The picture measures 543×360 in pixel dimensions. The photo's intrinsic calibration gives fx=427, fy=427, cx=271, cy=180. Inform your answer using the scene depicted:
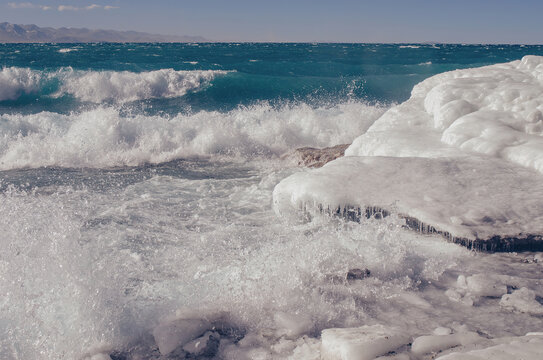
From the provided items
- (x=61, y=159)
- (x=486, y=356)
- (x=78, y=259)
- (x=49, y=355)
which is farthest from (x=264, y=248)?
(x=61, y=159)

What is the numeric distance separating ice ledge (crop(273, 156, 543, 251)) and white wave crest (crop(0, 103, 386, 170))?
478cm

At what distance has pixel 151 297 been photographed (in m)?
2.95

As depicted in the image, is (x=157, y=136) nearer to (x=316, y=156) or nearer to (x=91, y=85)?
(x=316, y=156)

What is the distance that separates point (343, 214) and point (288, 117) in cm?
681

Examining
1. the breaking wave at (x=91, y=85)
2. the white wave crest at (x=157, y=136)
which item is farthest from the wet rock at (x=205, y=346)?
the breaking wave at (x=91, y=85)

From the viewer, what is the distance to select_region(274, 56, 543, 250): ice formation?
11.5 ft

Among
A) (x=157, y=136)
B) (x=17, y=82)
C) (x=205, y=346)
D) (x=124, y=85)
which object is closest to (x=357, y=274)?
(x=205, y=346)

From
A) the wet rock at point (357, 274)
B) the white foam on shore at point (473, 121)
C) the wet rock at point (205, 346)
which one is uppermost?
the white foam on shore at point (473, 121)

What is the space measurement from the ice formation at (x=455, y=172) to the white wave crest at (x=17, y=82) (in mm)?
16940

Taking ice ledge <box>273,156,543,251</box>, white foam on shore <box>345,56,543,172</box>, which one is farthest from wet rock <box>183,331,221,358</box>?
white foam on shore <box>345,56,543,172</box>

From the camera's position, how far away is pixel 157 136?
9.09 metres

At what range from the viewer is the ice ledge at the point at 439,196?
3431 millimetres

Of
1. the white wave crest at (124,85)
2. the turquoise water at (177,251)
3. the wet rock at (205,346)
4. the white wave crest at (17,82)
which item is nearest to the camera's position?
the wet rock at (205,346)

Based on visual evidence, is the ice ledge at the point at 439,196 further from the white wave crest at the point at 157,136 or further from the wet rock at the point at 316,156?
the white wave crest at the point at 157,136
